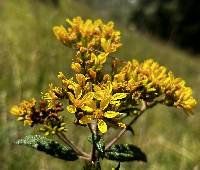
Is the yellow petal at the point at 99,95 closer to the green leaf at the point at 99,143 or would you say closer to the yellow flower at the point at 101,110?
the yellow flower at the point at 101,110

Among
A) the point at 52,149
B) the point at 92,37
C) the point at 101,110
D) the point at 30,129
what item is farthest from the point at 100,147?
the point at 30,129

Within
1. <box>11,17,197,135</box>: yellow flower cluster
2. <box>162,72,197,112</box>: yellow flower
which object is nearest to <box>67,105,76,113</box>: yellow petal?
<box>11,17,197,135</box>: yellow flower cluster

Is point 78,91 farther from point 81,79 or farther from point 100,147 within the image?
point 100,147

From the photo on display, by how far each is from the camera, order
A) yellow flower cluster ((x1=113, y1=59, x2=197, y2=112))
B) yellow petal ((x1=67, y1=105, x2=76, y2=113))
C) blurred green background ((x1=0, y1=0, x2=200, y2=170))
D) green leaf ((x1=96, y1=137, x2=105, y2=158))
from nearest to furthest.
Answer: yellow petal ((x1=67, y1=105, x2=76, y2=113))
green leaf ((x1=96, y1=137, x2=105, y2=158))
yellow flower cluster ((x1=113, y1=59, x2=197, y2=112))
blurred green background ((x1=0, y1=0, x2=200, y2=170))

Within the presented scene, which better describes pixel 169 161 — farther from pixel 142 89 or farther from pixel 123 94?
pixel 123 94

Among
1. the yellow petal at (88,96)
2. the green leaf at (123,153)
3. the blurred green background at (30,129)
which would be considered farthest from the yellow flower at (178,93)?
the blurred green background at (30,129)

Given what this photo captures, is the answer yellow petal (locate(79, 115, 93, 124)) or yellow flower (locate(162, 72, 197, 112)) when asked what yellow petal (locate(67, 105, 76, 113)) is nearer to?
yellow petal (locate(79, 115, 93, 124))

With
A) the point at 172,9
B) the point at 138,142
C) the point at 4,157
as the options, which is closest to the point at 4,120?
the point at 4,157
